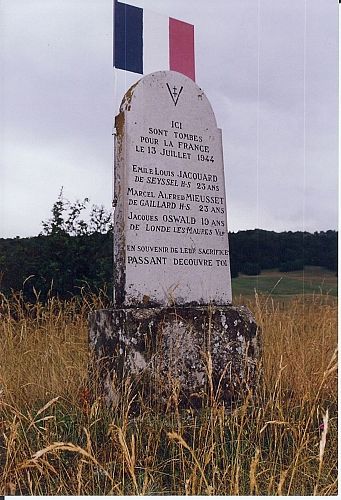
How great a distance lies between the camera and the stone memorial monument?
366cm

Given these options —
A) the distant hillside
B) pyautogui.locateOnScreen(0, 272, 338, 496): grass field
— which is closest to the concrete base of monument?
pyautogui.locateOnScreen(0, 272, 338, 496): grass field

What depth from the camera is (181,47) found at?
4.44 m

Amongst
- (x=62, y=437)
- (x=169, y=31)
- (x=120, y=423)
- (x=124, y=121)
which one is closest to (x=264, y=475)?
(x=120, y=423)

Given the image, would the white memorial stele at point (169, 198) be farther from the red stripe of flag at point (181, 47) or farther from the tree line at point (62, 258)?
the tree line at point (62, 258)

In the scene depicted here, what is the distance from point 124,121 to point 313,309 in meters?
2.87

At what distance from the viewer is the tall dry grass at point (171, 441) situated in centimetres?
254

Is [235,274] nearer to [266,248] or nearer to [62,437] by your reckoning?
[266,248]

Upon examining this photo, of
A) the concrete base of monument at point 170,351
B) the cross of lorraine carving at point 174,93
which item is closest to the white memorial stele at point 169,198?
the cross of lorraine carving at point 174,93

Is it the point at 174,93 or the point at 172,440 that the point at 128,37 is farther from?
the point at 172,440

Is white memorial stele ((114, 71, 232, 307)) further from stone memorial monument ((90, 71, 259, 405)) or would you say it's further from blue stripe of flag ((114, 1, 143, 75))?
blue stripe of flag ((114, 1, 143, 75))

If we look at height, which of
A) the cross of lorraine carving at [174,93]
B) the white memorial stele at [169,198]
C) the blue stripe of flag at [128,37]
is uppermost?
the blue stripe of flag at [128,37]

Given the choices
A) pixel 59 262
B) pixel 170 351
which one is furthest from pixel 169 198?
pixel 59 262

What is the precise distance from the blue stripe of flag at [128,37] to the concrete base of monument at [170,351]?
5.08 ft

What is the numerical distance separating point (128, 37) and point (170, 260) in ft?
4.63
